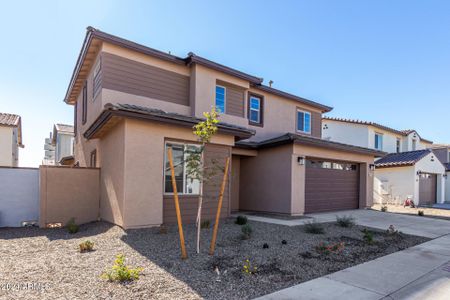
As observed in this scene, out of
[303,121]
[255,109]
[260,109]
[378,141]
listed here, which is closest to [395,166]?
[378,141]

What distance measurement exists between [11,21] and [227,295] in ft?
38.5

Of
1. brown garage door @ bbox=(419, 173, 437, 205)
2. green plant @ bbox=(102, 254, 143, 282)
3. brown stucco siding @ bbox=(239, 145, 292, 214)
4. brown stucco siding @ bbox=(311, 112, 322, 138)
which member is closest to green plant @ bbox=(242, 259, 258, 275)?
green plant @ bbox=(102, 254, 143, 282)

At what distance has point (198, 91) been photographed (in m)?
12.2

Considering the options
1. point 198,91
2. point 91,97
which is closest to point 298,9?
point 198,91

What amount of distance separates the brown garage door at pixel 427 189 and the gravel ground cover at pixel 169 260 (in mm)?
15367

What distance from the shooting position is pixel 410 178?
797 inches

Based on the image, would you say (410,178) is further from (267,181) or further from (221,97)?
(221,97)

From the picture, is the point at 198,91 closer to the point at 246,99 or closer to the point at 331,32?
the point at 246,99

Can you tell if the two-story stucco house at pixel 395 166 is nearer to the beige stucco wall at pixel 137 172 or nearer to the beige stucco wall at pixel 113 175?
the beige stucco wall at pixel 137 172

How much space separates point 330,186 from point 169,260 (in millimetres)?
11069

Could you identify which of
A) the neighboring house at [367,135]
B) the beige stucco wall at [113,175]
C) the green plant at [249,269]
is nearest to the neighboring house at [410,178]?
the neighboring house at [367,135]

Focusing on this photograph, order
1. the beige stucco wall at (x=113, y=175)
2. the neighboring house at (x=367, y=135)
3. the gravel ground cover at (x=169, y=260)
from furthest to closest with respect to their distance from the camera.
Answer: the neighboring house at (x=367, y=135)
the beige stucco wall at (x=113, y=175)
the gravel ground cover at (x=169, y=260)

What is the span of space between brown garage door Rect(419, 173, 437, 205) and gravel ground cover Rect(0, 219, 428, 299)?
1537cm

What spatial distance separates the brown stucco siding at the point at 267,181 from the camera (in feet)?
40.6
